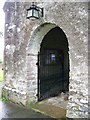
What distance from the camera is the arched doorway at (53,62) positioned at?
29.0ft

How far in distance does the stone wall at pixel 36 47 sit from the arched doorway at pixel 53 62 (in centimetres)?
138

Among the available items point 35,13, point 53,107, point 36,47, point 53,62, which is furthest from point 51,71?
point 35,13

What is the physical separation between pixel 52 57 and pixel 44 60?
30.6 inches

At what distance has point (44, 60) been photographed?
30.1 ft

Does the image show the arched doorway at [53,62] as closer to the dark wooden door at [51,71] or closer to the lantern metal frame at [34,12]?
the dark wooden door at [51,71]

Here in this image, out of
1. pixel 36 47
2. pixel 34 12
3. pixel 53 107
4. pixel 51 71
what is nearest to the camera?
pixel 34 12

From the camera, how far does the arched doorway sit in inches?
349

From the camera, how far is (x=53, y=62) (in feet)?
32.2

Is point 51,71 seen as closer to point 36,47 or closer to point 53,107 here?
point 36,47

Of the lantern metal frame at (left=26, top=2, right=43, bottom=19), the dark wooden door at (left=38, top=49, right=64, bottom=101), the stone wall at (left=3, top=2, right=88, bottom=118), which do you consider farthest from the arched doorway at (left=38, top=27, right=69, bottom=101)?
the lantern metal frame at (left=26, top=2, right=43, bottom=19)

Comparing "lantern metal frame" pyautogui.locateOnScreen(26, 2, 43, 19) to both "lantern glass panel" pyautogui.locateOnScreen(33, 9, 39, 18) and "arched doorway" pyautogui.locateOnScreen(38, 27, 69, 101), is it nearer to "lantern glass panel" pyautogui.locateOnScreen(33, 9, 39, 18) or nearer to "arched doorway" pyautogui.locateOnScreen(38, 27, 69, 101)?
"lantern glass panel" pyautogui.locateOnScreen(33, 9, 39, 18)

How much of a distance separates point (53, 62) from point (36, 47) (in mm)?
2925

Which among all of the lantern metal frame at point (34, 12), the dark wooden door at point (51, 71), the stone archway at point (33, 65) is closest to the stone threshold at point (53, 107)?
the stone archway at point (33, 65)

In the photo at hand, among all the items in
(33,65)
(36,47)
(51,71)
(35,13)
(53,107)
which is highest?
(35,13)
